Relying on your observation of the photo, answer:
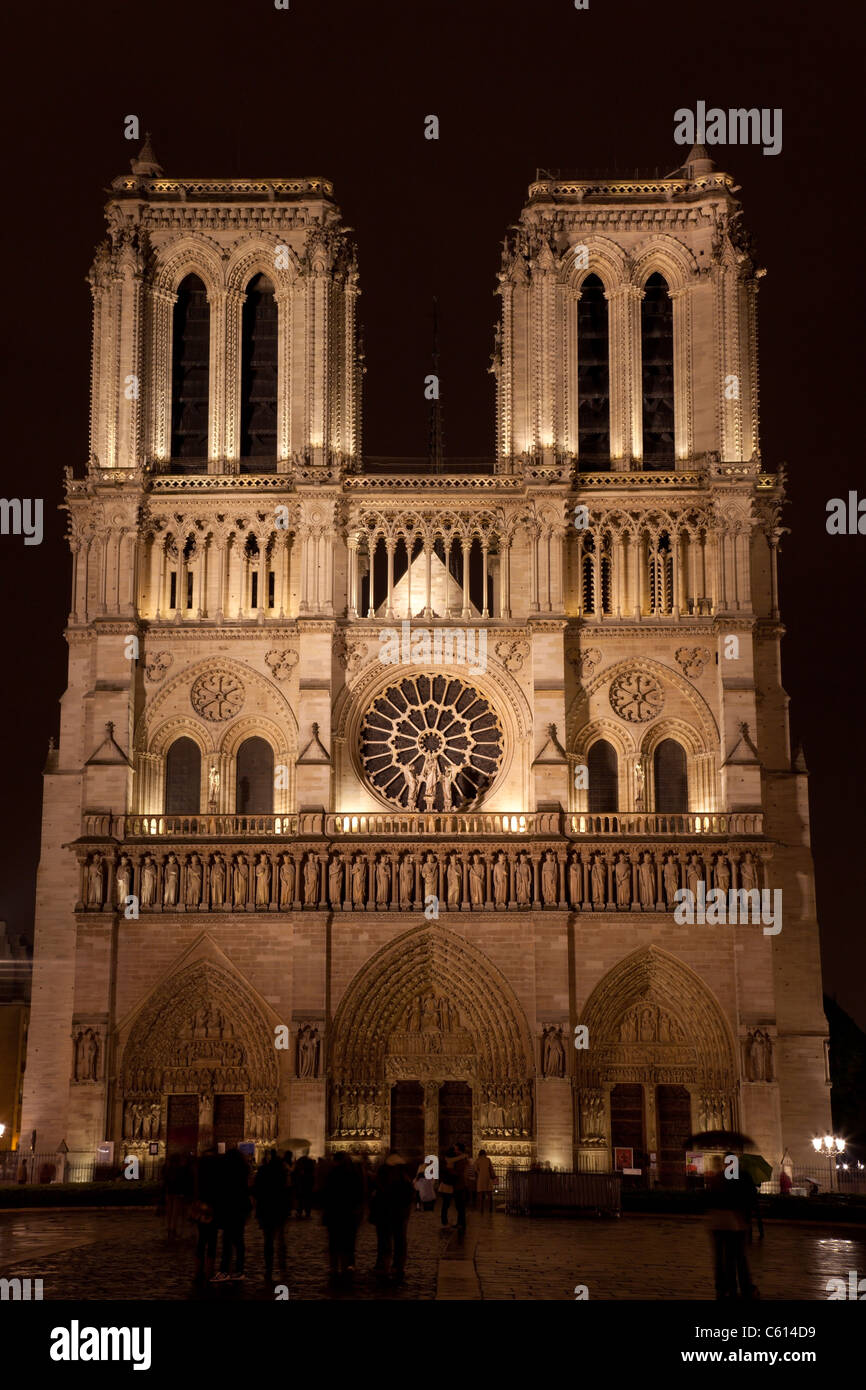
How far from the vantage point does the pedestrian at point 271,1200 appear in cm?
1936

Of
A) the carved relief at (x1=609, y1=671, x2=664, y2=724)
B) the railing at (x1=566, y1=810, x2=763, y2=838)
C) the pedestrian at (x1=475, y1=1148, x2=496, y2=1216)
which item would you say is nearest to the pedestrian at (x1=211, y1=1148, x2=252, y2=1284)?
the pedestrian at (x1=475, y1=1148, x2=496, y2=1216)

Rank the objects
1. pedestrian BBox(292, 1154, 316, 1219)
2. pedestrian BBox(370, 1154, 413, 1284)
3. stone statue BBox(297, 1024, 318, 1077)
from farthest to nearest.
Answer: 1. stone statue BBox(297, 1024, 318, 1077)
2. pedestrian BBox(292, 1154, 316, 1219)
3. pedestrian BBox(370, 1154, 413, 1284)

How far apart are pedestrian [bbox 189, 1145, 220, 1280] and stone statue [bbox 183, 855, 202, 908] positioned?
20184 mm

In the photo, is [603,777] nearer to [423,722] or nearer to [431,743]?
[431,743]

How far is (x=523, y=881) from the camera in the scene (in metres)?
39.2

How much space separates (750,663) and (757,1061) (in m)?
9.18

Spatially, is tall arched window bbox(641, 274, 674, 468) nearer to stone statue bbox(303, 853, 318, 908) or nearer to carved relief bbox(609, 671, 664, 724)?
carved relief bbox(609, 671, 664, 724)

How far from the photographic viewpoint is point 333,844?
1554 inches

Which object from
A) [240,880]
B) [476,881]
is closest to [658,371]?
[476,881]

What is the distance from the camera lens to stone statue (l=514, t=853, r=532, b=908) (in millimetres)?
39156

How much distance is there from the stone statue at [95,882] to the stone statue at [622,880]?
37.9 ft

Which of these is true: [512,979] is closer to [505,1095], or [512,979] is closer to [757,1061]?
[505,1095]

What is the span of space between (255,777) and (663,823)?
971 cm

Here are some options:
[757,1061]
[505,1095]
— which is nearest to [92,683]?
[505,1095]
